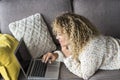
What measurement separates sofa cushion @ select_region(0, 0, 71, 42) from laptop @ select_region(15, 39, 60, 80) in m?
0.36

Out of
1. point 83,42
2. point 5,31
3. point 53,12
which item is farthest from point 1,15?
point 83,42

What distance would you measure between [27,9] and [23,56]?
1.65ft

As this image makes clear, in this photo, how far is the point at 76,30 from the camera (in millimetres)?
1590

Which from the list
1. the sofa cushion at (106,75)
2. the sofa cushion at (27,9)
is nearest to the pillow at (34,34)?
the sofa cushion at (27,9)

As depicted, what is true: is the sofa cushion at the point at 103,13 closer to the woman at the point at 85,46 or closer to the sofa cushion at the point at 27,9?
the sofa cushion at the point at 27,9

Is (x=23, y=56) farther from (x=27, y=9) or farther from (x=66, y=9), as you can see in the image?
(x=66, y=9)

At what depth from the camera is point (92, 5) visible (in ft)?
6.99

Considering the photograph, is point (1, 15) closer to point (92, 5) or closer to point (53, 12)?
point (53, 12)

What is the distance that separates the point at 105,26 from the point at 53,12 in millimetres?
483

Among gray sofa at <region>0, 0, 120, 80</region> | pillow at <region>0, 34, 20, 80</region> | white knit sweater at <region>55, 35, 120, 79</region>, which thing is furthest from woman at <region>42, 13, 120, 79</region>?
gray sofa at <region>0, 0, 120, 80</region>

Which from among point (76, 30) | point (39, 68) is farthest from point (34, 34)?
point (76, 30)

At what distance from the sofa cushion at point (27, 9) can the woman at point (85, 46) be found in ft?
1.72

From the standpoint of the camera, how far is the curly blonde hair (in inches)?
62.6

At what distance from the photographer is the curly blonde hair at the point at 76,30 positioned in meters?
1.59
